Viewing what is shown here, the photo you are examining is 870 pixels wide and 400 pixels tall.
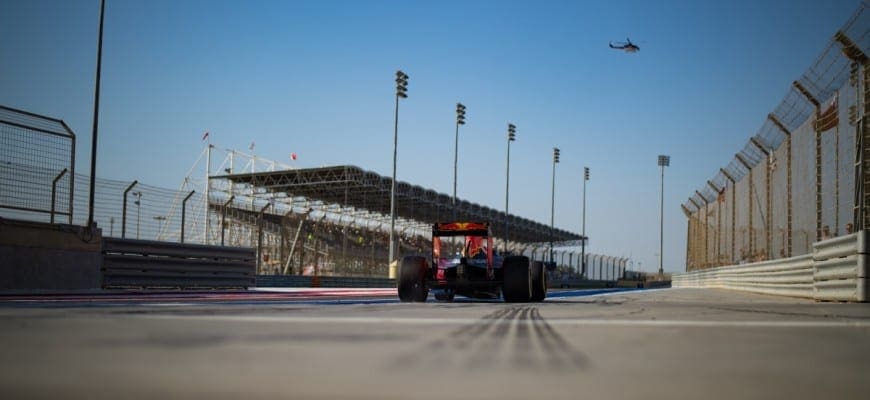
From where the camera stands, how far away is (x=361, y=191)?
196 feet

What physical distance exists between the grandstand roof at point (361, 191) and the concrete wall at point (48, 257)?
3376cm

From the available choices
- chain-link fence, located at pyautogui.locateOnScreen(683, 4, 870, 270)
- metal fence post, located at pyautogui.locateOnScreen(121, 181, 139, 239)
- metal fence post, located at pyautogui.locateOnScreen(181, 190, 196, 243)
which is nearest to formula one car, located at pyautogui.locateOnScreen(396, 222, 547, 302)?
chain-link fence, located at pyautogui.locateOnScreen(683, 4, 870, 270)

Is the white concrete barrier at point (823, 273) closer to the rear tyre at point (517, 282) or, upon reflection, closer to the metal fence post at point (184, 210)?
the rear tyre at point (517, 282)

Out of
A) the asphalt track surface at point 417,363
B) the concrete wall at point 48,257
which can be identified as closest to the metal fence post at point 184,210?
the concrete wall at point 48,257

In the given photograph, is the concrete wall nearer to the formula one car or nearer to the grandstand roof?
the formula one car

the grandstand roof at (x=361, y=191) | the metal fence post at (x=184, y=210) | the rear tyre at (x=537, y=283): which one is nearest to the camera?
the rear tyre at (x=537, y=283)

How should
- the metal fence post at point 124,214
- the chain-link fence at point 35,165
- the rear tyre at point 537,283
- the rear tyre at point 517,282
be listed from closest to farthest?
1. the rear tyre at point 517,282
2. the rear tyre at point 537,283
3. the chain-link fence at point 35,165
4. the metal fence post at point 124,214

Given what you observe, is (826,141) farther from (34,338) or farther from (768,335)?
(34,338)

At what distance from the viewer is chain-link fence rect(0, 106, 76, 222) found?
49.8 feet

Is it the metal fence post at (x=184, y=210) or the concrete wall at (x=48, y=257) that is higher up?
the metal fence post at (x=184, y=210)

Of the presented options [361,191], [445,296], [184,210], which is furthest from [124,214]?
[361,191]

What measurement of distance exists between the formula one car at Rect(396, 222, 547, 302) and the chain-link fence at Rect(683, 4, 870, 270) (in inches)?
209

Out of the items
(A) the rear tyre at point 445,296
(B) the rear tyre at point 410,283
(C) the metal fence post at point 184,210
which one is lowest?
(A) the rear tyre at point 445,296

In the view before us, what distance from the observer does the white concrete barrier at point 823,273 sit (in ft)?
38.1
